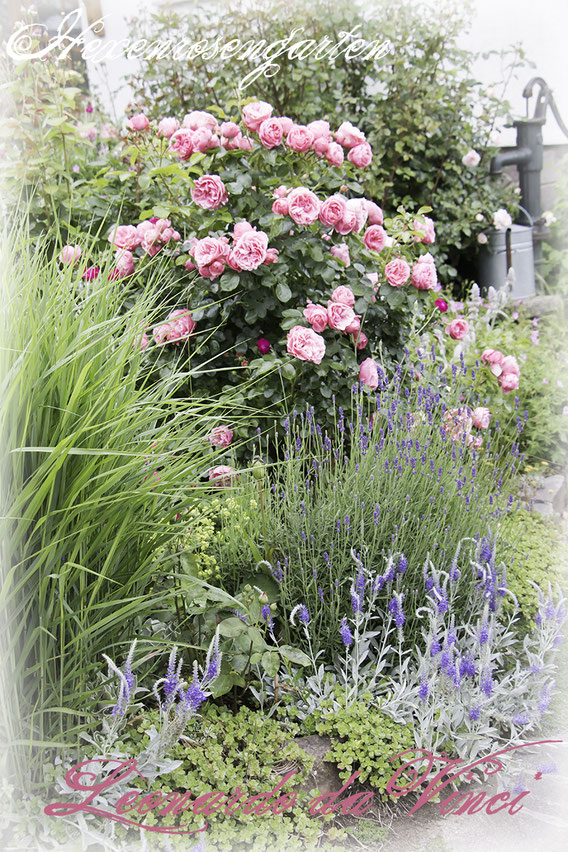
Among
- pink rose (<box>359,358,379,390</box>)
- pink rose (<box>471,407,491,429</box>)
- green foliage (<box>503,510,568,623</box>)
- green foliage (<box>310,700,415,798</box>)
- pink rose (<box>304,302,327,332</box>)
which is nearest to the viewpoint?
green foliage (<box>310,700,415,798</box>)

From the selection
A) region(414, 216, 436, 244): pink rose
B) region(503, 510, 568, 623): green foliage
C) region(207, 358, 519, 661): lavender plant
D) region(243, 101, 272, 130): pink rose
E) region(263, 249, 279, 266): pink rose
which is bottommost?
region(503, 510, 568, 623): green foliage

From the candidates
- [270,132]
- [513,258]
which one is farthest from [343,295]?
[513,258]

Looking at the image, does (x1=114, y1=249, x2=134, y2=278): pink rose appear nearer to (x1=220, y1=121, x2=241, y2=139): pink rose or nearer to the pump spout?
(x1=220, y1=121, x2=241, y2=139): pink rose

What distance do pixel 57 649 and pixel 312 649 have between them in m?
0.84

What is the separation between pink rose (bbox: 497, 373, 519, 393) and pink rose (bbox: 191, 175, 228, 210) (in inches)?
64.5

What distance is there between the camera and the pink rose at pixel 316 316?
2.83 meters

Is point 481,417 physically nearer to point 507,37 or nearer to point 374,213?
point 374,213

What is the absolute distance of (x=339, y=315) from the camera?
9.32 ft

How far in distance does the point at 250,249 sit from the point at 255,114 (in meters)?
0.61

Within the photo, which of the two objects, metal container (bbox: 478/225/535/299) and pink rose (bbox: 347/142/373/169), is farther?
metal container (bbox: 478/225/535/299)

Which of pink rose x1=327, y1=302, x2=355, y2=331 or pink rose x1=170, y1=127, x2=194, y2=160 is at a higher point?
pink rose x1=170, y1=127, x2=194, y2=160

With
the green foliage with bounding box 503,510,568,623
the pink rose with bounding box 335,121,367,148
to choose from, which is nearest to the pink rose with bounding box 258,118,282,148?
the pink rose with bounding box 335,121,367,148

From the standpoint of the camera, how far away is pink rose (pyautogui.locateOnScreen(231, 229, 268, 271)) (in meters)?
2.74

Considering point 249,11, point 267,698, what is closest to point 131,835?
point 267,698
